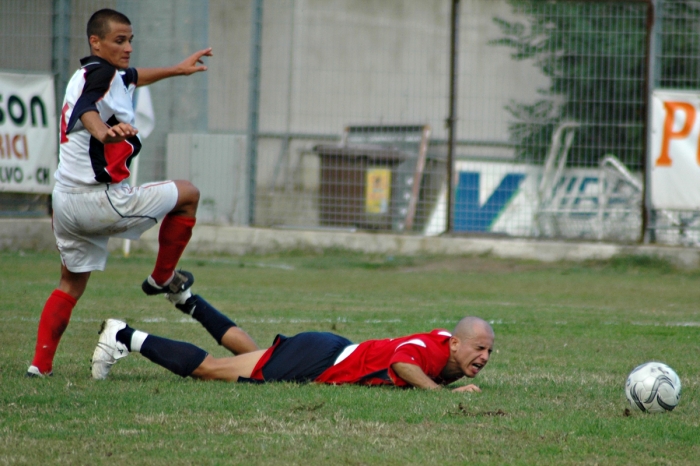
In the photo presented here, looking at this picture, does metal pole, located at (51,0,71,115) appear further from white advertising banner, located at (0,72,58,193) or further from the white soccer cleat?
the white soccer cleat

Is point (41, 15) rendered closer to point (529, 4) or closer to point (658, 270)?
point (529, 4)

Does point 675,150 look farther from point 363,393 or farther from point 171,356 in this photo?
point 171,356

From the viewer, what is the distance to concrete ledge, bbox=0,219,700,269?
1211 cm

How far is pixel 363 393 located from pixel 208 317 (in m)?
1.22

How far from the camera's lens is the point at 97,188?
480 cm

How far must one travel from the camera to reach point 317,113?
13.2 meters

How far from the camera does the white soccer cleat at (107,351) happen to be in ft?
15.3

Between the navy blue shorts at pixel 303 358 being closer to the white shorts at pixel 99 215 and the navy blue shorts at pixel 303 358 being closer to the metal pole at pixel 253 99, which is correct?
the white shorts at pixel 99 215

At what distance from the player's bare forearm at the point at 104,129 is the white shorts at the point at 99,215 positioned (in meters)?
0.37

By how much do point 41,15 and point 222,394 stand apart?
412 inches

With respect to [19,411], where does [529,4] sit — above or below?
above

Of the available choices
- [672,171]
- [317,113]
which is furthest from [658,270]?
[317,113]

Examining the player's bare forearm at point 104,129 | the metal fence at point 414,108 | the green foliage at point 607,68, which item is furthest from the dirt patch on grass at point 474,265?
the player's bare forearm at point 104,129

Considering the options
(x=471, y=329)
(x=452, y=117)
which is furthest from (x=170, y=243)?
(x=452, y=117)
